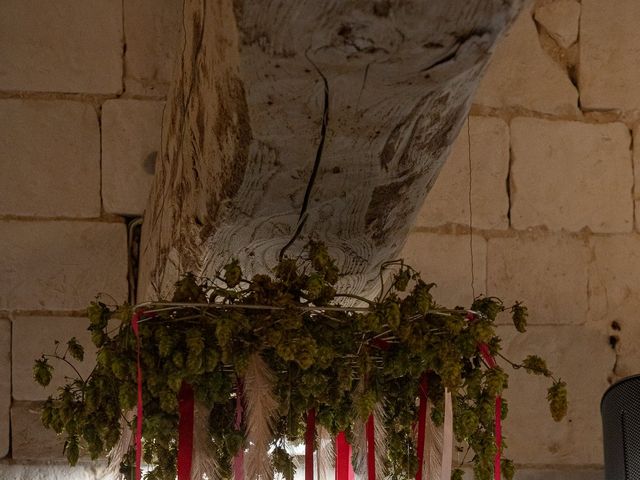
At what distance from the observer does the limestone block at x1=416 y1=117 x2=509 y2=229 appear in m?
2.97

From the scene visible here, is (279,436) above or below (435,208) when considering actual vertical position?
below

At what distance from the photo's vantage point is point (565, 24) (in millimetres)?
3098

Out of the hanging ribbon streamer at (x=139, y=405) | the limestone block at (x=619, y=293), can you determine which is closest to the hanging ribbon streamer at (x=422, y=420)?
the hanging ribbon streamer at (x=139, y=405)

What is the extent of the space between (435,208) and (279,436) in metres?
1.69

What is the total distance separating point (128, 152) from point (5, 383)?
0.84m

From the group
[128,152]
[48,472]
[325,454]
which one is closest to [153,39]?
[128,152]

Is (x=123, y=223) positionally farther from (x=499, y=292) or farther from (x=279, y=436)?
(x=279, y=436)

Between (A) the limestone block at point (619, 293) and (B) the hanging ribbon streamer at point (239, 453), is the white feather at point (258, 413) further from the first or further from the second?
(A) the limestone block at point (619, 293)

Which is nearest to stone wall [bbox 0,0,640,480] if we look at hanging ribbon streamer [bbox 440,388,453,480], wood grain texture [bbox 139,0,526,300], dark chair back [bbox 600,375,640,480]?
dark chair back [bbox 600,375,640,480]

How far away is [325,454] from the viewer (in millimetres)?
1621

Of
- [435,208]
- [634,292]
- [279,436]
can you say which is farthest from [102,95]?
[634,292]

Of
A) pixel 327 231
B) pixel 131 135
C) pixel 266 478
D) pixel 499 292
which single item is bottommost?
pixel 266 478

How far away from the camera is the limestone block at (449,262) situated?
292cm

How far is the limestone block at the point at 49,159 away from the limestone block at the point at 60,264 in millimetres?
60
